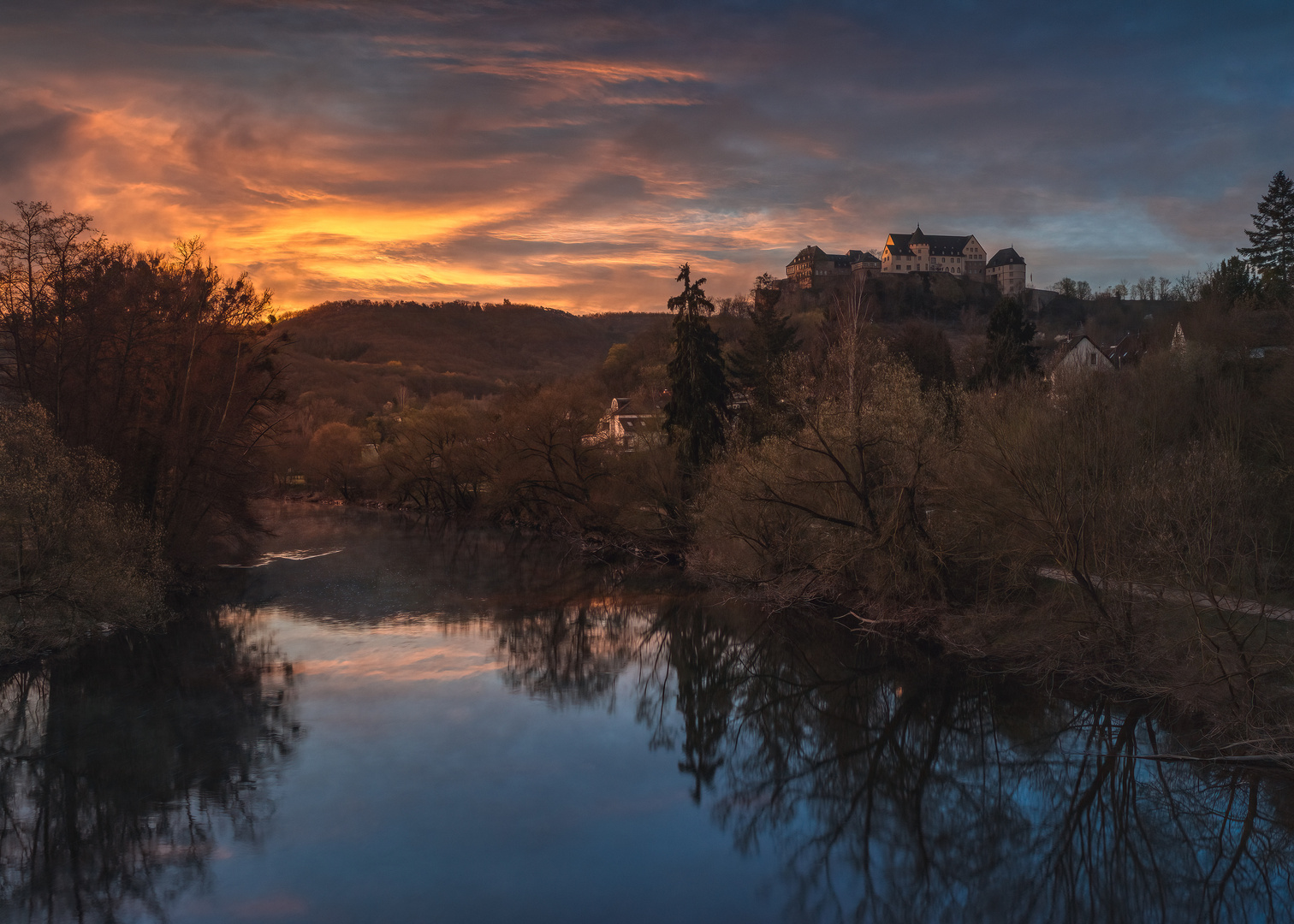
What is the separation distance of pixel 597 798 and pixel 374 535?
113ft

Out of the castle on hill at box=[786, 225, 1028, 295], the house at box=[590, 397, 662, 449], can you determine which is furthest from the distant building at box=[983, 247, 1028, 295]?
the house at box=[590, 397, 662, 449]

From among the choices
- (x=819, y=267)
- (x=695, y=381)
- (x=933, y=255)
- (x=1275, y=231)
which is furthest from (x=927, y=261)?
(x=695, y=381)

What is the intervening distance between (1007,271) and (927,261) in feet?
33.1

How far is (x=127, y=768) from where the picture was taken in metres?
14.5

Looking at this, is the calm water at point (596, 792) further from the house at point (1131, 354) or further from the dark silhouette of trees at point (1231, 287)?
the house at point (1131, 354)

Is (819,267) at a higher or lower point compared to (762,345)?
higher

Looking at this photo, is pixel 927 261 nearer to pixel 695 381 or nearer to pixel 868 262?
pixel 868 262

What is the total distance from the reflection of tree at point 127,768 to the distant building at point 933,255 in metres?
108

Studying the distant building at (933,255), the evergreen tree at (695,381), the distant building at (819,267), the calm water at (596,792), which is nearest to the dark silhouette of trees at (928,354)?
the evergreen tree at (695,381)

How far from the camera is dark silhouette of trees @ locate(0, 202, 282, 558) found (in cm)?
2461

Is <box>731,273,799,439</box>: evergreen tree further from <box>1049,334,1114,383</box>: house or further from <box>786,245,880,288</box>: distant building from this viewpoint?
<box>786,245,880,288</box>: distant building

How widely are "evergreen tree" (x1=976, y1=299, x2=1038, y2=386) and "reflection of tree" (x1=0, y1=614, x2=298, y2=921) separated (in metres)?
31.8

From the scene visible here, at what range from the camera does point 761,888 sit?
11.2 metres

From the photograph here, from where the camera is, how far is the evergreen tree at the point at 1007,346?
40344 millimetres
